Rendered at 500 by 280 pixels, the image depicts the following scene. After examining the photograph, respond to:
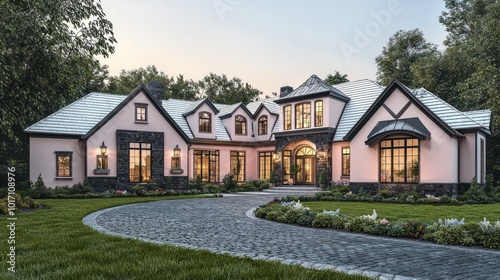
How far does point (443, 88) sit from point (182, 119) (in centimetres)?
1790

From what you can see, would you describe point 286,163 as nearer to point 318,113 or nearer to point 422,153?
point 318,113

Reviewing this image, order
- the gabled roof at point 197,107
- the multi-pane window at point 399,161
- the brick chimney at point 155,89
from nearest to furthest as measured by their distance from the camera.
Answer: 1. the multi-pane window at point 399,161
2. the brick chimney at point 155,89
3. the gabled roof at point 197,107

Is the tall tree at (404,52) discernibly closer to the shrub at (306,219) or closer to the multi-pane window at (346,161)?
the multi-pane window at (346,161)

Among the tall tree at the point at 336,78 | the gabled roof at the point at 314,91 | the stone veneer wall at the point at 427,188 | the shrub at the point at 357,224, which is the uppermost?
the tall tree at the point at 336,78

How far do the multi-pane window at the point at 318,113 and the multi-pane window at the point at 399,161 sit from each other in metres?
5.40

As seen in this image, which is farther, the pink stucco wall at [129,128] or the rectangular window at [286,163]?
the rectangular window at [286,163]

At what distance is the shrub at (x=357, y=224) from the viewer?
848 cm

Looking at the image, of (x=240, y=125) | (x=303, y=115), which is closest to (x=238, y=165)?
(x=240, y=125)

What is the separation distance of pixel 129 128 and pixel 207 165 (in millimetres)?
6813

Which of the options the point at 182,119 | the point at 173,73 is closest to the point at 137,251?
the point at 182,119

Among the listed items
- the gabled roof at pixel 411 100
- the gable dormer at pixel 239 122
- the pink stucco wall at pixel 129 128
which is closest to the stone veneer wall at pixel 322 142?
the gabled roof at pixel 411 100

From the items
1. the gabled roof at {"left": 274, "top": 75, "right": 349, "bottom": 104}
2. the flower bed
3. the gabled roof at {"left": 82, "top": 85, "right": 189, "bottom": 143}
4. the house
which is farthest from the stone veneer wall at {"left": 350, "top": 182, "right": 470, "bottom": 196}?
the gabled roof at {"left": 82, "top": 85, "right": 189, "bottom": 143}

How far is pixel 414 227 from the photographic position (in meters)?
7.80

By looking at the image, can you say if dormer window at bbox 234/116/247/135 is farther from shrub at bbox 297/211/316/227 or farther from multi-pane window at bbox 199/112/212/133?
shrub at bbox 297/211/316/227
